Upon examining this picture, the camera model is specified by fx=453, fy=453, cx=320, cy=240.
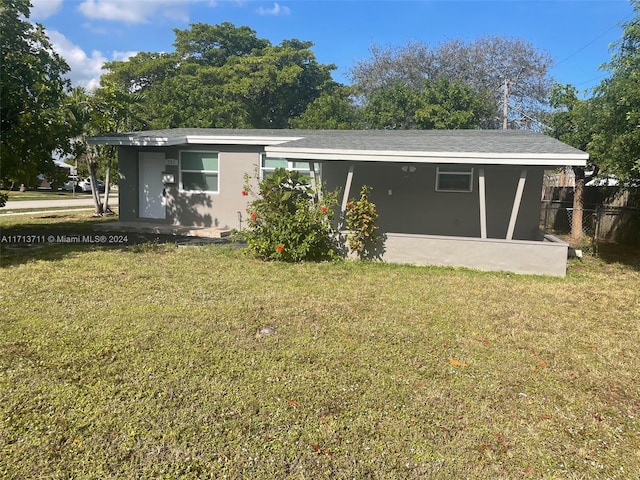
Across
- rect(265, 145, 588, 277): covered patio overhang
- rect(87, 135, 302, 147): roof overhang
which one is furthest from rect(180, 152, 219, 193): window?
rect(265, 145, 588, 277): covered patio overhang

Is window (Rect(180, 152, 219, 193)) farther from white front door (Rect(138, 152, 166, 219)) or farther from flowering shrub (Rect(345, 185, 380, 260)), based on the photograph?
flowering shrub (Rect(345, 185, 380, 260))

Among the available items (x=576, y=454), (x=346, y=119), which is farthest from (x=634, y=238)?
(x=346, y=119)

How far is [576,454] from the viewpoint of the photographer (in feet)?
9.30

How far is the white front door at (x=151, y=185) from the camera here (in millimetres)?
12648

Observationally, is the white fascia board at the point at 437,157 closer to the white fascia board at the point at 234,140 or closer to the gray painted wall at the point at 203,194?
the white fascia board at the point at 234,140

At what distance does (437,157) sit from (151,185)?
820 cm

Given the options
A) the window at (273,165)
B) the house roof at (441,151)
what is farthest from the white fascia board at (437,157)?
the window at (273,165)

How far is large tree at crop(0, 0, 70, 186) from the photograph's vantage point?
866 cm

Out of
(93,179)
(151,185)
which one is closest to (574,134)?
(151,185)

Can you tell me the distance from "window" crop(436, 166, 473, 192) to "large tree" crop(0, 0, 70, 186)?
329 inches

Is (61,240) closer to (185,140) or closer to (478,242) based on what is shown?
(185,140)

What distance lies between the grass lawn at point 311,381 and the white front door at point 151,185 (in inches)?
246

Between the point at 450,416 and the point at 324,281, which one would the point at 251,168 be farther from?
the point at 450,416

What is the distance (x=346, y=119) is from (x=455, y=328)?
25328 mm
